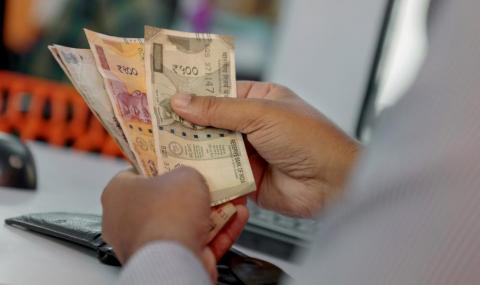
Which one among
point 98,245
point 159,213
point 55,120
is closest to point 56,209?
point 98,245

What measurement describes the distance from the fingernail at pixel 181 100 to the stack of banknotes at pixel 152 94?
0.01 meters

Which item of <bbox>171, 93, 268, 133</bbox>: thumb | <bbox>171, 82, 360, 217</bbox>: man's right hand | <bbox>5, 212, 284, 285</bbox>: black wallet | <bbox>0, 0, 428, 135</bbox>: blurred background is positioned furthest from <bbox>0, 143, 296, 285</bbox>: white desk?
<bbox>0, 0, 428, 135</bbox>: blurred background

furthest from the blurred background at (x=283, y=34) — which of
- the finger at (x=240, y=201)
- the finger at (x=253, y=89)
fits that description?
the finger at (x=240, y=201)

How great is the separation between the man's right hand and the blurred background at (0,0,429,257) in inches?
6.7

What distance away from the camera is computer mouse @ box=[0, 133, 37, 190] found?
4.17 feet

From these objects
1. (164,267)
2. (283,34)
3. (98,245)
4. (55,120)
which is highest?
(283,34)

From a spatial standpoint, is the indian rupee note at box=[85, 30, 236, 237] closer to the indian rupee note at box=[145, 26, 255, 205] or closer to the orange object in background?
the indian rupee note at box=[145, 26, 255, 205]

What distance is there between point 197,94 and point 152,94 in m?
0.06

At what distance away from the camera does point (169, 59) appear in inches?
37.5

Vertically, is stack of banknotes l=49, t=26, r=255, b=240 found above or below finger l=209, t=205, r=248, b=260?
above

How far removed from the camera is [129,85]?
37.2 inches

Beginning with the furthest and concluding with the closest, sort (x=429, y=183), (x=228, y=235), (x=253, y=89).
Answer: (x=253, y=89), (x=228, y=235), (x=429, y=183)

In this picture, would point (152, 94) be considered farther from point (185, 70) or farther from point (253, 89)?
point (253, 89)

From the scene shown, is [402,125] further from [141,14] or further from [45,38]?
[45,38]
